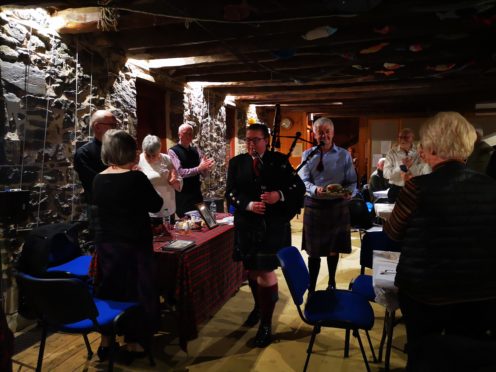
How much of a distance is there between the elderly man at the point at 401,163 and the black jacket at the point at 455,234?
114 inches

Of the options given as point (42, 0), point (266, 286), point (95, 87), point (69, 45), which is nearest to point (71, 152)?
point (95, 87)

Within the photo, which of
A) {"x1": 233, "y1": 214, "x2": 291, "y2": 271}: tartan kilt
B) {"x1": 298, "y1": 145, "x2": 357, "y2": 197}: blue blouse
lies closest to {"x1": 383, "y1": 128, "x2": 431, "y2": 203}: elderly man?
{"x1": 298, "y1": 145, "x2": 357, "y2": 197}: blue blouse

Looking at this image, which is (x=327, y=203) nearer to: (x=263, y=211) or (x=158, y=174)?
(x=263, y=211)

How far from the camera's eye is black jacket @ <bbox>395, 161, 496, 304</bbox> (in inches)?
59.6

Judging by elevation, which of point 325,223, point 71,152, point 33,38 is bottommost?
point 325,223

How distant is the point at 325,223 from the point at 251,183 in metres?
0.99

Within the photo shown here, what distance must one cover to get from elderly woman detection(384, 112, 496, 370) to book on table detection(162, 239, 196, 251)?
1499 millimetres

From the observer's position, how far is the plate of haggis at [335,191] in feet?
10.7

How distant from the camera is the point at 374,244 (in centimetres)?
306

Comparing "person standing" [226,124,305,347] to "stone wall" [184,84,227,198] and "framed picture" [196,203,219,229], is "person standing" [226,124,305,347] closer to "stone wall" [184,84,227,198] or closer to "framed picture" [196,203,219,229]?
"framed picture" [196,203,219,229]

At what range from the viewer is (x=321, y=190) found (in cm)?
333

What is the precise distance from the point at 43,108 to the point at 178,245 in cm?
184

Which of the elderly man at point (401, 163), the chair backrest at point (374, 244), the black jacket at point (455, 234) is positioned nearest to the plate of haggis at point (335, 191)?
the chair backrest at point (374, 244)

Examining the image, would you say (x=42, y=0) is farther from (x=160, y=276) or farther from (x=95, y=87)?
(x=160, y=276)
